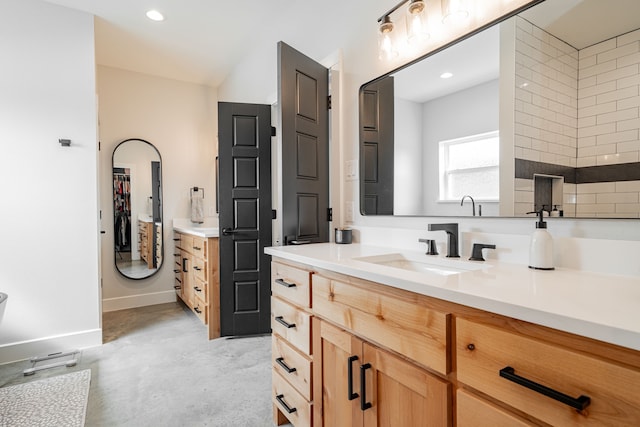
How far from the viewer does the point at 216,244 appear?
2.85 meters

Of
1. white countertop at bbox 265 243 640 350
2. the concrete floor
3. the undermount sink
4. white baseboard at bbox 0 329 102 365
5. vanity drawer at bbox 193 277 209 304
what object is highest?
white countertop at bbox 265 243 640 350

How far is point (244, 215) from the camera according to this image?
2.87 m

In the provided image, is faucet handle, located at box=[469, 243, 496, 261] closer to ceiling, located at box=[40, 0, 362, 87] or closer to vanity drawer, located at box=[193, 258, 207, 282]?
ceiling, located at box=[40, 0, 362, 87]

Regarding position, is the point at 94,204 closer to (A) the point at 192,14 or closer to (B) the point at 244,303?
(B) the point at 244,303

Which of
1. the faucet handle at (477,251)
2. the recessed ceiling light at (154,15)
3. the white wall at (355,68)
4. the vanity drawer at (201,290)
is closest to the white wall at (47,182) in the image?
the recessed ceiling light at (154,15)

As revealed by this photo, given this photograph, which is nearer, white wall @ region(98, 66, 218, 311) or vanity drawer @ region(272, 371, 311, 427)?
vanity drawer @ region(272, 371, 311, 427)

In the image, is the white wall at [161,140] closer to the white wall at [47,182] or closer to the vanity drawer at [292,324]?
the white wall at [47,182]

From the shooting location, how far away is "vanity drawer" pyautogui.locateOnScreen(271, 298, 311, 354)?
4.43 feet

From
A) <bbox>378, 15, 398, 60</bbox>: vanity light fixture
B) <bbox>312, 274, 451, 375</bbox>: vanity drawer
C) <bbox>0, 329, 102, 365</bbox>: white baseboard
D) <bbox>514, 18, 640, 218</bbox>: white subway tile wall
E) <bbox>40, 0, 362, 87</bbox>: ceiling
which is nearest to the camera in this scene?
<bbox>312, 274, 451, 375</bbox>: vanity drawer

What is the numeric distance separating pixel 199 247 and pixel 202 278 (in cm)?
30

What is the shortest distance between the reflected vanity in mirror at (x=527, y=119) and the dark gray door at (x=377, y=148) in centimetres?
2

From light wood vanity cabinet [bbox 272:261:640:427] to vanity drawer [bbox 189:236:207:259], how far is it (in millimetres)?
1769

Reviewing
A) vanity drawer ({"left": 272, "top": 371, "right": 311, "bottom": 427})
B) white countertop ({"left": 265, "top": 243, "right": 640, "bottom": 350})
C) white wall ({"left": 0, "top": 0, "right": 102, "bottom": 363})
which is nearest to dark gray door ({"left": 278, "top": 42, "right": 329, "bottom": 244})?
vanity drawer ({"left": 272, "top": 371, "right": 311, "bottom": 427})

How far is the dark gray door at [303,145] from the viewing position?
1867 millimetres
